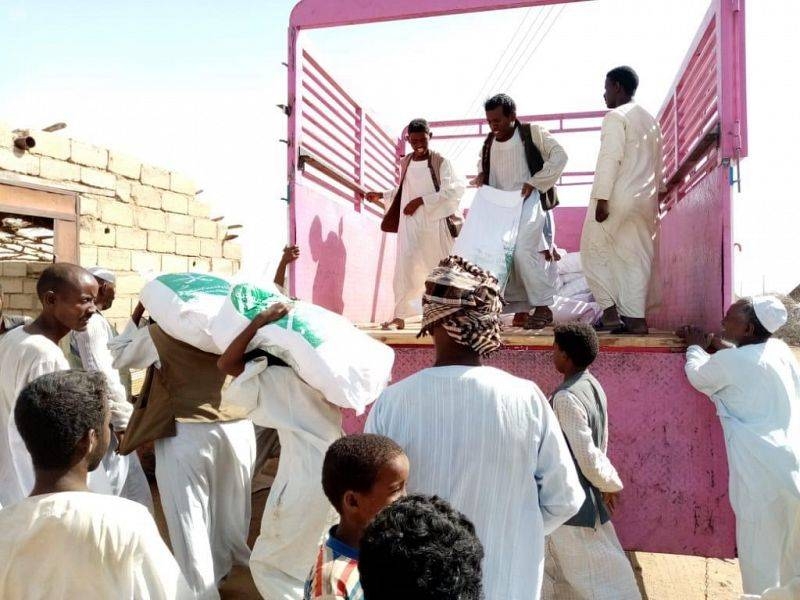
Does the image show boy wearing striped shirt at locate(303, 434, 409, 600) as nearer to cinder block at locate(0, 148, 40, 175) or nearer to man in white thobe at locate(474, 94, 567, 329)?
man in white thobe at locate(474, 94, 567, 329)

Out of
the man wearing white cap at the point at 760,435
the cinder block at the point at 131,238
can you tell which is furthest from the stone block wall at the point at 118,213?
the man wearing white cap at the point at 760,435

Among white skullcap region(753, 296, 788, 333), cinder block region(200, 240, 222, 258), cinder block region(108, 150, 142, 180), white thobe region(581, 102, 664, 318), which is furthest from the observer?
cinder block region(200, 240, 222, 258)

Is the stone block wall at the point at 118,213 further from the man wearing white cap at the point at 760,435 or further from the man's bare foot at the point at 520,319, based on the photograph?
A: the man wearing white cap at the point at 760,435

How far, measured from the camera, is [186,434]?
295 centimetres

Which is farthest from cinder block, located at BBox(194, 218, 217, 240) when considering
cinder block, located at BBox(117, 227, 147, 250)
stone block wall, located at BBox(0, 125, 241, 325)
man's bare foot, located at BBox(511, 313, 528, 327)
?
man's bare foot, located at BBox(511, 313, 528, 327)

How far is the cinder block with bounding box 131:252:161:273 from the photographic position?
714cm

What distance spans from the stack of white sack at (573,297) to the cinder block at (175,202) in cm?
455

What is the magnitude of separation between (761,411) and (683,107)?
288cm

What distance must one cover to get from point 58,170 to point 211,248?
2311 mm

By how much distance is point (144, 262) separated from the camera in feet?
23.9

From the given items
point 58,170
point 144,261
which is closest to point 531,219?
point 58,170

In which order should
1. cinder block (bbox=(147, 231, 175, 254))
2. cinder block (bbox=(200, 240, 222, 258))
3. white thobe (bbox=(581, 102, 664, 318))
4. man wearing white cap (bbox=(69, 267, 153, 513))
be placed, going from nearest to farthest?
man wearing white cap (bbox=(69, 267, 153, 513)) < white thobe (bbox=(581, 102, 664, 318)) < cinder block (bbox=(147, 231, 175, 254)) < cinder block (bbox=(200, 240, 222, 258))

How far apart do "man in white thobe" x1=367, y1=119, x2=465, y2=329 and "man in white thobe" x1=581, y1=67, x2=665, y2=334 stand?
1188 millimetres

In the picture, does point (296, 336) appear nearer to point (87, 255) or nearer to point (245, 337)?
point (245, 337)
